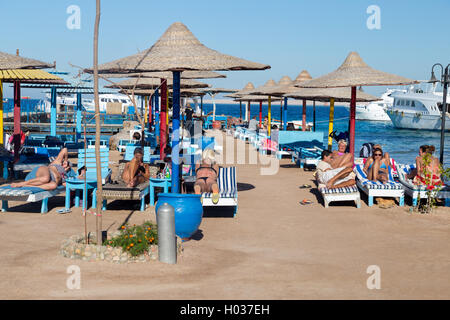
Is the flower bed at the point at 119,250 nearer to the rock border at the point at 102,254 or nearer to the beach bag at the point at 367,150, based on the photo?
the rock border at the point at 102,254

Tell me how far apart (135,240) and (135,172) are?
11.4 ft

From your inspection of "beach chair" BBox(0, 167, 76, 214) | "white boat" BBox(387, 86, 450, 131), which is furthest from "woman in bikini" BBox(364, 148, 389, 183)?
"white boat" BBox(387, 86, 450, 131)

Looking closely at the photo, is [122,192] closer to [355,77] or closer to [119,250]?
[119,250]

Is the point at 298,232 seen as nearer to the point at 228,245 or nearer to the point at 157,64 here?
the point at 228,245

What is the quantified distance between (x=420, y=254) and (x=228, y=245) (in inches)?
92.0

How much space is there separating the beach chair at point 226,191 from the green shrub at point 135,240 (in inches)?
89.9

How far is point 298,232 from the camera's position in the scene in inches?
314

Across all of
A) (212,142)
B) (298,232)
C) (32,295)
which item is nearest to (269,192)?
(298,232)

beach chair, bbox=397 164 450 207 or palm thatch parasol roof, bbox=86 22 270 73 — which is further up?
palm thatch parasol roof, bbox=86 22 270 73

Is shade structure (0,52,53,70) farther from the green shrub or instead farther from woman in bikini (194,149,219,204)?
the green shrub

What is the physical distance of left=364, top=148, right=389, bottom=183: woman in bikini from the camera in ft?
33.6

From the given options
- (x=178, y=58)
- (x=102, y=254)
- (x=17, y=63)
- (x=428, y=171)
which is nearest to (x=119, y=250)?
(x=102, y=254)

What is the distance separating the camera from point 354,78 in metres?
11.4

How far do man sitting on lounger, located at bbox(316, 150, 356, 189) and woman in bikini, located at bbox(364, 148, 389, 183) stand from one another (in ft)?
1.40
